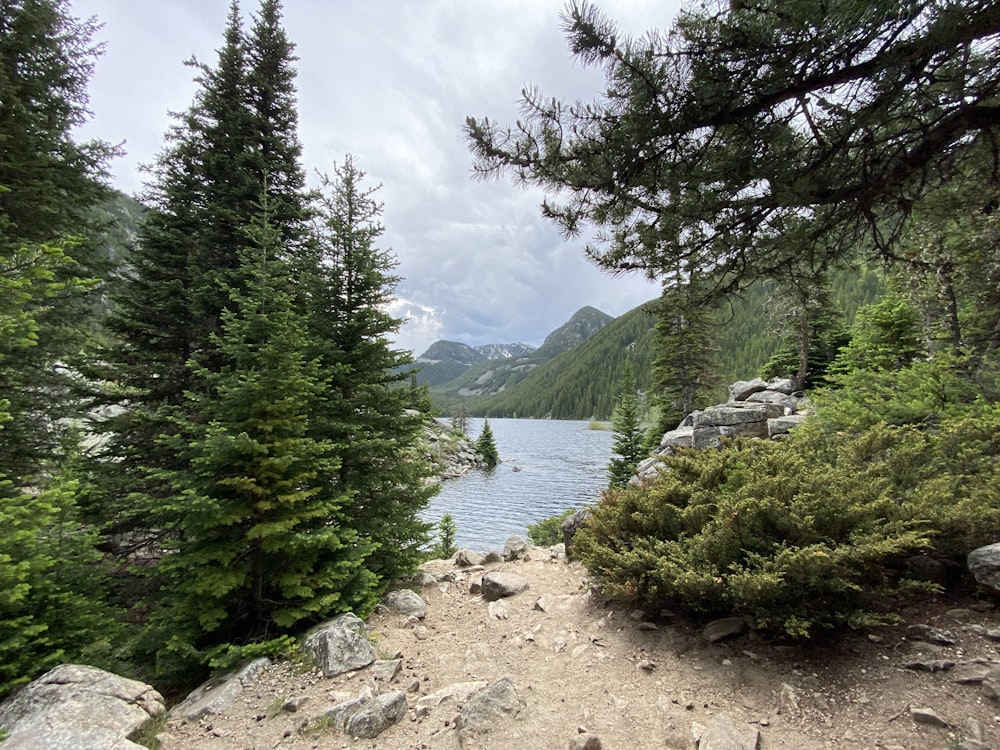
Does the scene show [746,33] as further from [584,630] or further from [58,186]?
[58,186]

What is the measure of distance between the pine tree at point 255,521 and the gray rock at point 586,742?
129 inches

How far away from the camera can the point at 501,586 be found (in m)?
6.46

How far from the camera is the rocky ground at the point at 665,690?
2.83 metres

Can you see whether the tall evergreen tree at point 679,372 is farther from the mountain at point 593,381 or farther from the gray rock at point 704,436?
the mountain at point 593,381

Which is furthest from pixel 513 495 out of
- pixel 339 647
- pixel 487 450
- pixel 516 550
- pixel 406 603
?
pixel 339 647

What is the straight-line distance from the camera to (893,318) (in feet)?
43.0

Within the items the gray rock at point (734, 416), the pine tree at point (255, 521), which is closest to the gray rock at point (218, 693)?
the pine tree at point (255, 521)

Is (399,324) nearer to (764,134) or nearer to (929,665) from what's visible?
(764,134)

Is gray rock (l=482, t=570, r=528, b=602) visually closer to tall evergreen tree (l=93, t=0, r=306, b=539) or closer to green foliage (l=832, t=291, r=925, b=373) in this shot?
tall evergreen tree (l=93, t=0, r=306, b=539)

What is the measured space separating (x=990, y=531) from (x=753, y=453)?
6.80 ft

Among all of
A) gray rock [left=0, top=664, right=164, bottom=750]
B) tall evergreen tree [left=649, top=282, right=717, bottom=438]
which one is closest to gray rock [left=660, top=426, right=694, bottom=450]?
tall evergreen tree [left=649, top=282, right=717, bottom=438]

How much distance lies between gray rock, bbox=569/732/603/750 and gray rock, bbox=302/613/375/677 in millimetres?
2404

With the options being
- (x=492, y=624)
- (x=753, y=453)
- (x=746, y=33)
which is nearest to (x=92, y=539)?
(x=492, y=624)

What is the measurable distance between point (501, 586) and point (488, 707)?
308 cm
